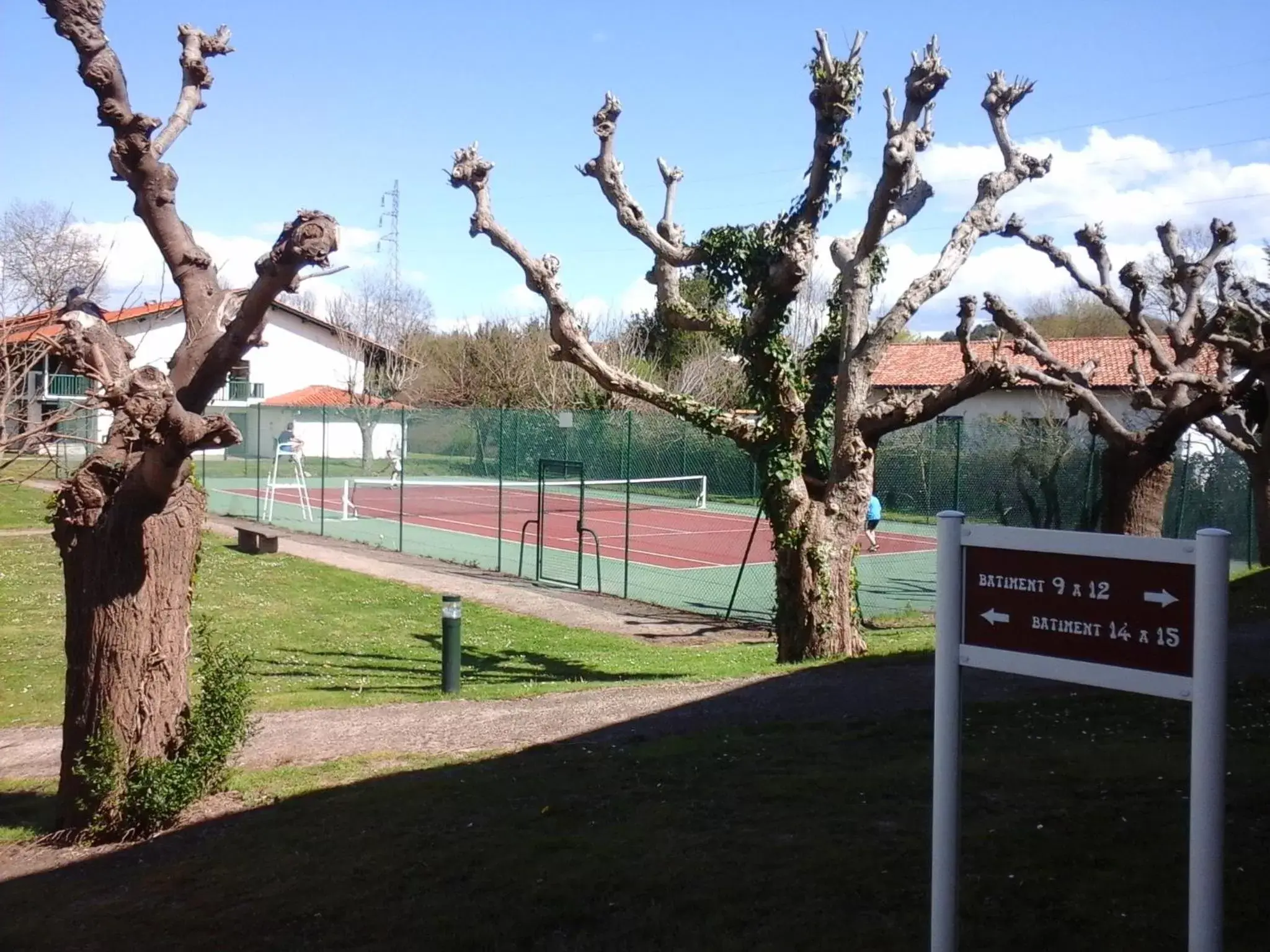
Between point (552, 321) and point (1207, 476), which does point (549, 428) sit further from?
point (552, 321)

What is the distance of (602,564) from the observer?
2430 cm

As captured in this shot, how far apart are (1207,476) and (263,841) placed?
2095 centimetres

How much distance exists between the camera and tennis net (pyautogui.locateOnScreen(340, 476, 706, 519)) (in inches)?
1325

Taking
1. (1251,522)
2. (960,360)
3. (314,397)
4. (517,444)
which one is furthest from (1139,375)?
(314,397)

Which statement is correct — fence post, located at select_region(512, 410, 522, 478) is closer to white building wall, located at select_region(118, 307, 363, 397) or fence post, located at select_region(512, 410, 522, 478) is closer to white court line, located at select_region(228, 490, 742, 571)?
white court line, located at select_region(228, 490, 742, 571)

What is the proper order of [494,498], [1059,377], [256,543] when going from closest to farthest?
[1059,377]
[256,543]
[494,498]

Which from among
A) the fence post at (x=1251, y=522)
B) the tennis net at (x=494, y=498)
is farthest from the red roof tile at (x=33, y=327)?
the tennis net at (x=494, y=498)

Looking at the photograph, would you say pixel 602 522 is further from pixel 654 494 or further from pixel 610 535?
pixel 654 494

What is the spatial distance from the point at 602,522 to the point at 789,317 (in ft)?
60.7

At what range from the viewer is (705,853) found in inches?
225

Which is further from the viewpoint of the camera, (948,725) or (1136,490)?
(1136,490)

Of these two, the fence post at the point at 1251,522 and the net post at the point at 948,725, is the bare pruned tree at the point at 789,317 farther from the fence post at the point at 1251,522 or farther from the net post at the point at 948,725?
the fence post at the point at 1251,522

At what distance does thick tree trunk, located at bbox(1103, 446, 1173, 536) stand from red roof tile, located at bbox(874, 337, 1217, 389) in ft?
62.5

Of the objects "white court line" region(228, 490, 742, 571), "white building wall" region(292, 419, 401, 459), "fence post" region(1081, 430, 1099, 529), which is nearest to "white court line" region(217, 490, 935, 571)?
"white court line" region(228, 490, 742, 571)
